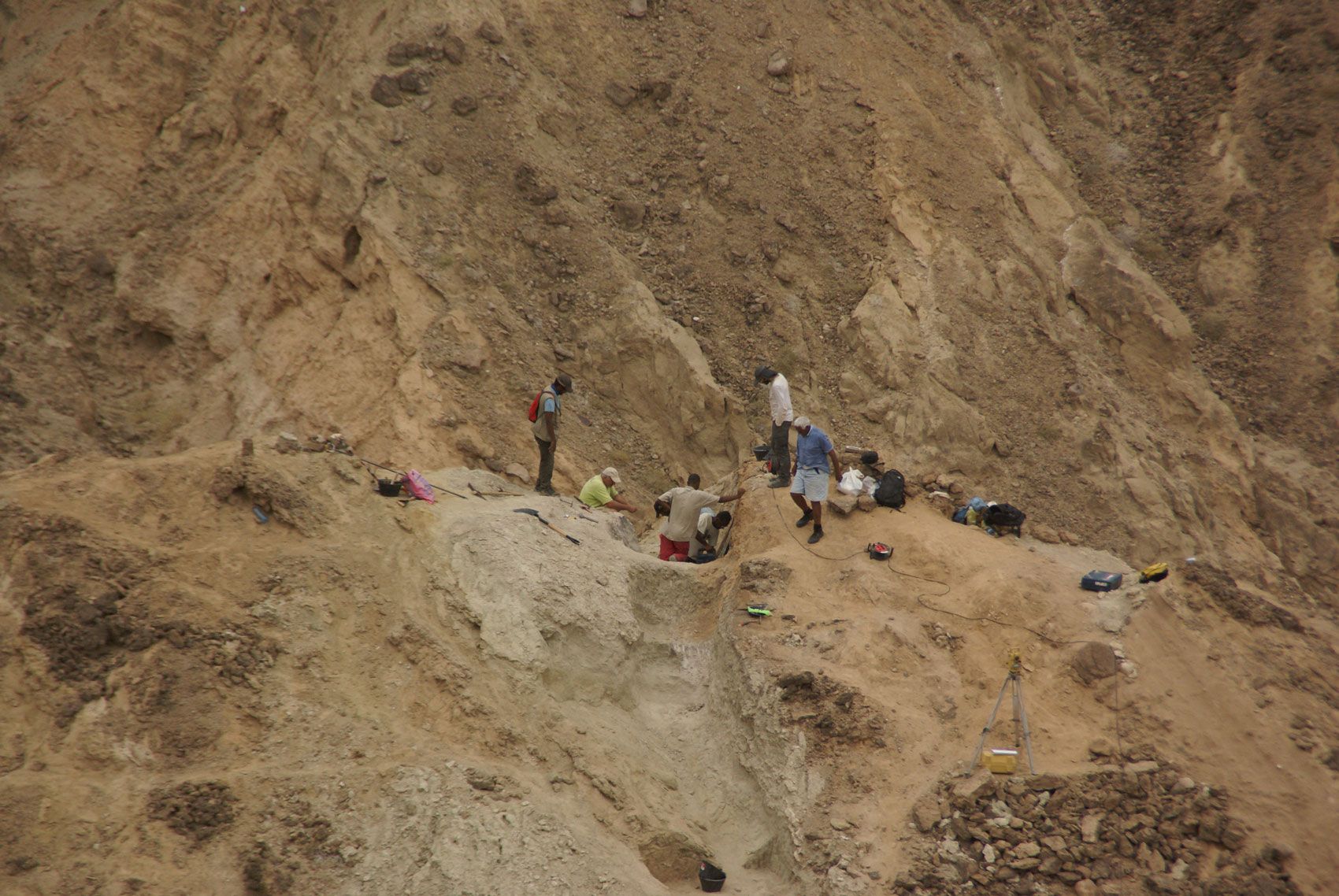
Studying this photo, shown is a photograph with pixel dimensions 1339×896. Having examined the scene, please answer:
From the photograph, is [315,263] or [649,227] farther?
[649,227]

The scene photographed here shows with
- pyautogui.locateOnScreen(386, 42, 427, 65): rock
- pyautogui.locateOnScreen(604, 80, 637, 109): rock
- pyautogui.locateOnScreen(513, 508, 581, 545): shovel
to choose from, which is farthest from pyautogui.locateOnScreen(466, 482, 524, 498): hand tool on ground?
pyautogui.locateOnScreen(604, 80, 637, 109): rock

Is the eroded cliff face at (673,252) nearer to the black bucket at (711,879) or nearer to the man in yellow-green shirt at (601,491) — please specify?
the man in yellow-green shirt at (601,491)

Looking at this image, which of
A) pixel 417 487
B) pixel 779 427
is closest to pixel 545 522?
pixel 417 487

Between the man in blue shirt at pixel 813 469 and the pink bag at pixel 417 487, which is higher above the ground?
the man in blue shirt at pixel 813 469

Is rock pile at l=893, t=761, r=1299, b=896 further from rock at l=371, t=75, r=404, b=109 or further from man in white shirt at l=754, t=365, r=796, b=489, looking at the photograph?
rock at l=371, t=75, r=404, b=109

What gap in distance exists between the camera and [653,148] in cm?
1752

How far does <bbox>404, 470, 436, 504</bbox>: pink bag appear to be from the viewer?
10.1 m

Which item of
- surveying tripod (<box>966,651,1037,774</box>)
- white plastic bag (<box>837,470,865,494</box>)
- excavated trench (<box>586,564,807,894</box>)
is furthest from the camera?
white plastic bag (<box>837,470,865,494</box>)

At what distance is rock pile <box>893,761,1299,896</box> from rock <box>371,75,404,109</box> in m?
13.1

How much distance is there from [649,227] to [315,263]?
5314 millimetres

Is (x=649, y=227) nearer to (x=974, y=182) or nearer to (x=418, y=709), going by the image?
(x=974, y=182)

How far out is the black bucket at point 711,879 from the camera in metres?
7.96

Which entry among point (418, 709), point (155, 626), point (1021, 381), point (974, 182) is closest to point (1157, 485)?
point (1021, 381)

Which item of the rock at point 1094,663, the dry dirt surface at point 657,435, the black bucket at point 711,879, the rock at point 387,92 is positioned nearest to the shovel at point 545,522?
the dry dirt surface at point 657,435
